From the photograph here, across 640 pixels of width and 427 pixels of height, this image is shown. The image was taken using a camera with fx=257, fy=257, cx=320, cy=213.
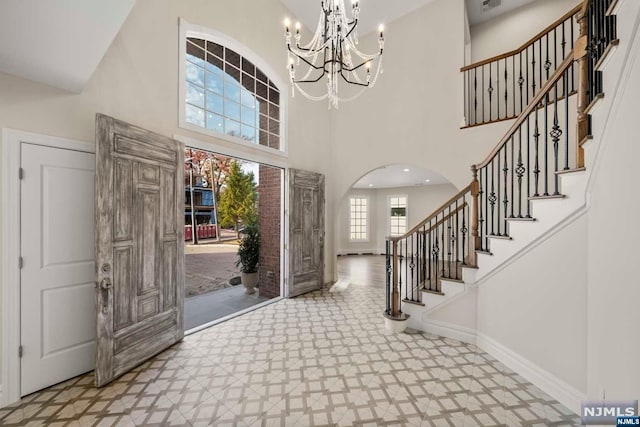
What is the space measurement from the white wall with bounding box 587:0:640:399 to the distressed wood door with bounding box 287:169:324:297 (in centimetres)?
380

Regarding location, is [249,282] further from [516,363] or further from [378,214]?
[378,214]

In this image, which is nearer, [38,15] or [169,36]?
[38,15]

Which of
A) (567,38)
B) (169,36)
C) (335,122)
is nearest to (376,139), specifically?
(335,122)

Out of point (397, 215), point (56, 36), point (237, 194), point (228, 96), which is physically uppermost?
point (228, 96)

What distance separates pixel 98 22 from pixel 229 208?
893 centimetres

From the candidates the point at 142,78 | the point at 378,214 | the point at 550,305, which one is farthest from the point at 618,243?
the point at 378,214

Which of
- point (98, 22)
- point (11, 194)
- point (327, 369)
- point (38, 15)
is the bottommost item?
point (327, 369)

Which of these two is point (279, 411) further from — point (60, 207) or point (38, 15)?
point (38, 15)

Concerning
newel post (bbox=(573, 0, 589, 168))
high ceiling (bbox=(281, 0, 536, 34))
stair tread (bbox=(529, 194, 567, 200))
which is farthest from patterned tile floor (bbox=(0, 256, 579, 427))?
high ceiling (bbox=(281, 0, 536, 34))

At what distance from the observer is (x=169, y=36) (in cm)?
304

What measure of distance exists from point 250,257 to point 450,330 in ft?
12.5

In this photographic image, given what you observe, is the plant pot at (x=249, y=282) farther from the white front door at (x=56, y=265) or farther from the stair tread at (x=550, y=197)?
the stair tread at (x=550, y=197)

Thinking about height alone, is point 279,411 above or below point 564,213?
below

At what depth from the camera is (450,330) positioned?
10.5 feet
